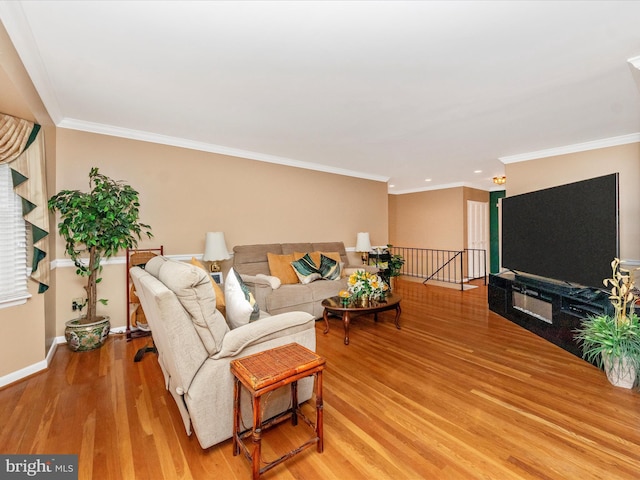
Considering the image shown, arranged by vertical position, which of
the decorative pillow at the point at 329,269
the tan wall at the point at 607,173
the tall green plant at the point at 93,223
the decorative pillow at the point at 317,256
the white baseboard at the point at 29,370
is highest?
the tan wall at the point at 607,173

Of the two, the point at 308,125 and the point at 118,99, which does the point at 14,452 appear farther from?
the point at 308,125

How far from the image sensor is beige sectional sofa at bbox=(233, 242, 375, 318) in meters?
3.82

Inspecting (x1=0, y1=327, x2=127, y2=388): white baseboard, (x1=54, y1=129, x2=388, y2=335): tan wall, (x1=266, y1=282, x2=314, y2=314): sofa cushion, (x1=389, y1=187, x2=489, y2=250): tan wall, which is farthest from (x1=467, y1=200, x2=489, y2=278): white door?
(x1=0, y1=327, x2=127, y2=388): white baseboard

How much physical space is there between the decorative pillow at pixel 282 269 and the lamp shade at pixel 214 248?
73cm

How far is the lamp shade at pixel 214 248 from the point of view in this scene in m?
3.88

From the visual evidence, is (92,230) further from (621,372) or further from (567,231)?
(567,231)

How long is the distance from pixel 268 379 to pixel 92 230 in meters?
2.68

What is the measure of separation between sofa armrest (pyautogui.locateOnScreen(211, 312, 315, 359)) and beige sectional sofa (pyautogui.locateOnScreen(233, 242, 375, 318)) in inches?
71.8

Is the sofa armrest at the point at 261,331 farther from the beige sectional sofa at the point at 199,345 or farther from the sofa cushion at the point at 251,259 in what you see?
the sofa cushion at the point at 251,259

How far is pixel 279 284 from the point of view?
12.8 feet

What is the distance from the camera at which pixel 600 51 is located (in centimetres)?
205

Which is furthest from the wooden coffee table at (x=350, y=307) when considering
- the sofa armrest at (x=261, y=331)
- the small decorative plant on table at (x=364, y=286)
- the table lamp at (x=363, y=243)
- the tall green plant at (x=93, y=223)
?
the tall green plant at (x=93, y=223)

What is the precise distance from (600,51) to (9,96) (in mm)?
4178

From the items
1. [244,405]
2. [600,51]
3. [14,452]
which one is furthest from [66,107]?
[600,51]
